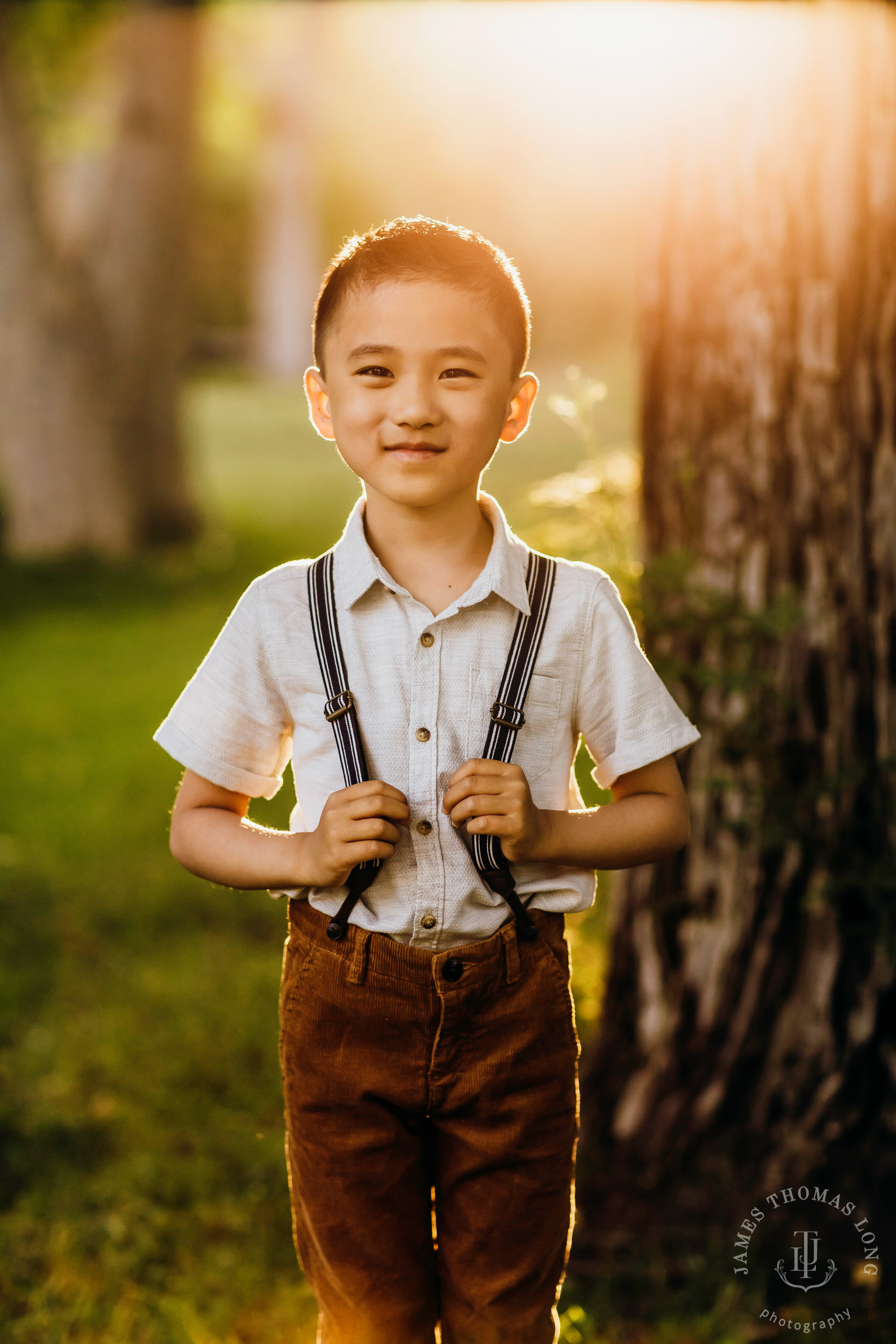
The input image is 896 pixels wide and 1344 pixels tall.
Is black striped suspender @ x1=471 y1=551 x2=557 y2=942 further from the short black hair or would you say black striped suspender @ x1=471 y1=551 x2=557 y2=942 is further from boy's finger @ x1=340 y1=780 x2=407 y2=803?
the short black hair

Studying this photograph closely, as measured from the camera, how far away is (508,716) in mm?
1561

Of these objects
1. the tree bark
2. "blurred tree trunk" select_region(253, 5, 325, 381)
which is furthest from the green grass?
"blurred tree trunk" select_region(253, 5, 325, 381)

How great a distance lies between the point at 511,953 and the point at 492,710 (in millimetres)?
332

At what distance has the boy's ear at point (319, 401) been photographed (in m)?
1.59

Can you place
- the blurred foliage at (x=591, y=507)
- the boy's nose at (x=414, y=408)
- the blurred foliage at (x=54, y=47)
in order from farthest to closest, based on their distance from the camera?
the blurred foliage at (x=54, y=47) < the blurred foliage at (x=591, y=507) < the boy's nose at (x=414, y=408)

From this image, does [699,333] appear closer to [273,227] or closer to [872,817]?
[872,817]

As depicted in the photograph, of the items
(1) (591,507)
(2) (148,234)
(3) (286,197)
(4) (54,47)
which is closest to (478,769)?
(1) (591,507)

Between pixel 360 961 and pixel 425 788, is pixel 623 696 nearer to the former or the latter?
pixel 425 788

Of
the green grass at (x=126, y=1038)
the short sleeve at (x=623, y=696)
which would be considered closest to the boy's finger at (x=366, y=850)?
the short sleeve at (x=623, y=696)

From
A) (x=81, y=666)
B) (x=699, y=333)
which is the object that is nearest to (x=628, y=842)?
(x=699, y=333)

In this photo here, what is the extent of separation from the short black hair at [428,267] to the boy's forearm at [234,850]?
1.99 feet

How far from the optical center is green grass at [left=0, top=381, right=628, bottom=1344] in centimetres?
262

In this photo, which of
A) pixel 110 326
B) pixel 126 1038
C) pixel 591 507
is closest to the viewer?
pixel 591 507

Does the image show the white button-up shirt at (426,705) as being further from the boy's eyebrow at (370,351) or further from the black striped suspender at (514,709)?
the boy's eyebrow at (370,351)
